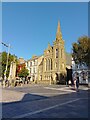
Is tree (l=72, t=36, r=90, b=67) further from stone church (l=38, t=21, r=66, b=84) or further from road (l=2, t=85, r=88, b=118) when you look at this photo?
stone church (l=38, t=21, r=66, b=84)

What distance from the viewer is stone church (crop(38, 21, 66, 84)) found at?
73.1 meters

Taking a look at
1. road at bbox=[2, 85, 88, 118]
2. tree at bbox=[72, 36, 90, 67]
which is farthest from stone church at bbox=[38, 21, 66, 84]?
road at bbox=[2, 85, 88, 118]

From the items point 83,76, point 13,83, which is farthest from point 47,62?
point 13,83

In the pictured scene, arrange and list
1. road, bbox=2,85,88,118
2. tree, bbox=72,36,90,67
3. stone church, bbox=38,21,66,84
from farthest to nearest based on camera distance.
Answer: stone church, bbox=38,21,66,84 → tree, bbox=72,36,90,67 → road, bbox=2,85,88,118

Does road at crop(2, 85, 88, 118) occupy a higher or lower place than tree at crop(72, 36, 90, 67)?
lower

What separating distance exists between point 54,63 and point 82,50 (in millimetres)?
36115

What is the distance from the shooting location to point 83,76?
6031 cm

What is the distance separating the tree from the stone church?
2867 centimetres

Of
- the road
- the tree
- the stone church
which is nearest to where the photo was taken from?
the road

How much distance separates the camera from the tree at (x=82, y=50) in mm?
39688

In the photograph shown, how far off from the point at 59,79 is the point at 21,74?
14578 millimetres

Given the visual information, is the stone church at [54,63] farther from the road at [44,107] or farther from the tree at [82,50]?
the road at [44,107]

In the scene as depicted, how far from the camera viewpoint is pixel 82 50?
4053 centimetres

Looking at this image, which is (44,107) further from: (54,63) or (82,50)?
(54,63)
